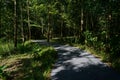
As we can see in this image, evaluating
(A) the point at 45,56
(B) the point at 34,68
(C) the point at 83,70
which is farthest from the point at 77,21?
(C) the point at 83,70

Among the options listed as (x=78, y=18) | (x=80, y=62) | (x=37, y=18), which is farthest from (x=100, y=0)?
(x=37, y=18)

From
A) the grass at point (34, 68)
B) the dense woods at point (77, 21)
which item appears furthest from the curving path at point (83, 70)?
the dense woods at point (77, 21)

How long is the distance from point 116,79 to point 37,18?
43.0 metres

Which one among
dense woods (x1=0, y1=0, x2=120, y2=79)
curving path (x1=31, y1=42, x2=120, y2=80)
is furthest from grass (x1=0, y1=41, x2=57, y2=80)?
dense woods (x1=0, y1=0, x2=120, y2=79)

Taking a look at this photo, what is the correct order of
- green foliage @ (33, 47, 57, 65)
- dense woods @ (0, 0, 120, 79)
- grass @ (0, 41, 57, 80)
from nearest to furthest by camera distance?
grass @ (0, 41, 57, 80) < green foliage @ (33, 47, 57, 65) < dense woods @ (0, 0, 120, 79)

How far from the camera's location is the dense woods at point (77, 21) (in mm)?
16969

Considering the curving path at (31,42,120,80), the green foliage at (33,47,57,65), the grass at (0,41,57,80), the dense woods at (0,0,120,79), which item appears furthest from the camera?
the dense woods at (0,0,120,79)

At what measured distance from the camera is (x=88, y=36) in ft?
79.0

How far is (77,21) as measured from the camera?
35.6 metres

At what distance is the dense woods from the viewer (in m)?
17.0

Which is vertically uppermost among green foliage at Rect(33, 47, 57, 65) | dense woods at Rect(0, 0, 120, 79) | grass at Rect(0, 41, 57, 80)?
dense woods at Rect(0, 0, 120, 79)

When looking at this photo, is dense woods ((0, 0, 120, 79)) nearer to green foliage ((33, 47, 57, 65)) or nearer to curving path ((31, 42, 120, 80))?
curving path ((31, 42, 120, 80))

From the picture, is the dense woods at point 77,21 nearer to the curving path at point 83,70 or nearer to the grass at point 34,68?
the curving path at point 83,70

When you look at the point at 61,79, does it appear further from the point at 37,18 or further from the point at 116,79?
the point at 37,18
